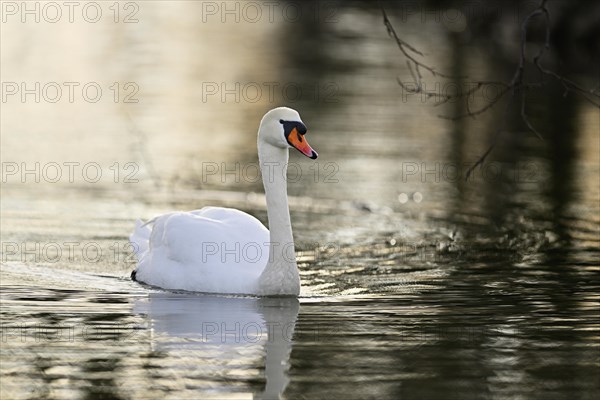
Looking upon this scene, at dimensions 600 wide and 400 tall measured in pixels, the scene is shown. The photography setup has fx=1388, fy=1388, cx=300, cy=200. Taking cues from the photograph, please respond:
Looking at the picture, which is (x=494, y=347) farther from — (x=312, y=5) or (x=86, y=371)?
(x=312, y=5)

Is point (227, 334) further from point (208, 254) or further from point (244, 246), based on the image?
point (244, 246)

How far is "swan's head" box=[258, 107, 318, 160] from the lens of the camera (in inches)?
423

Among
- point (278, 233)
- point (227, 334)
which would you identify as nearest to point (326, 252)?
point (278, 233)

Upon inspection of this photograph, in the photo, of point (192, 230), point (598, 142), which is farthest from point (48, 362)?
point (598, 142)

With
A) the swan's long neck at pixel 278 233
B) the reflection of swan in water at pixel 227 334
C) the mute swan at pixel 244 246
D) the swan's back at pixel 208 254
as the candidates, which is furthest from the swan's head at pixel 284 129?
the reflection of swan in water at pixel 227 334

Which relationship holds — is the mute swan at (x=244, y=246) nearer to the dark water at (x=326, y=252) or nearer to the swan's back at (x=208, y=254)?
the swan's back at (x=208, y=254)

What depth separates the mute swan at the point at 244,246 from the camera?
10914 millimetres

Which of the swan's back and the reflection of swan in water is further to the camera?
the swan's back

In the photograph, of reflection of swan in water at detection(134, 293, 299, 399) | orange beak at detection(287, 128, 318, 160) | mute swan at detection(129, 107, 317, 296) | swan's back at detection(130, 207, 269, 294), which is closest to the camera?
reflection of swan in water at detection(134, 293, 299, 399)

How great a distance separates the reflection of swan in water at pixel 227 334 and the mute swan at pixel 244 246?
5.8 inches

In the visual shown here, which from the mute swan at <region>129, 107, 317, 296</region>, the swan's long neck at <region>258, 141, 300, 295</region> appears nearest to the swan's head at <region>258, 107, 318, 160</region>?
the mute swan at <region>129, 107, 317, 296</region>

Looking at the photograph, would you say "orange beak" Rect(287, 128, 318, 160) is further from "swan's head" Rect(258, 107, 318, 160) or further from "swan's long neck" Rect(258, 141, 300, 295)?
"swan's long neck" Rect(258, 141, 300, 295)

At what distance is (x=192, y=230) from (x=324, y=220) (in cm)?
348

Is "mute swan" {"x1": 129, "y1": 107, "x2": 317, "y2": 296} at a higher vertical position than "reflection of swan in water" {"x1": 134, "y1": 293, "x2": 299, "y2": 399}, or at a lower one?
higher
